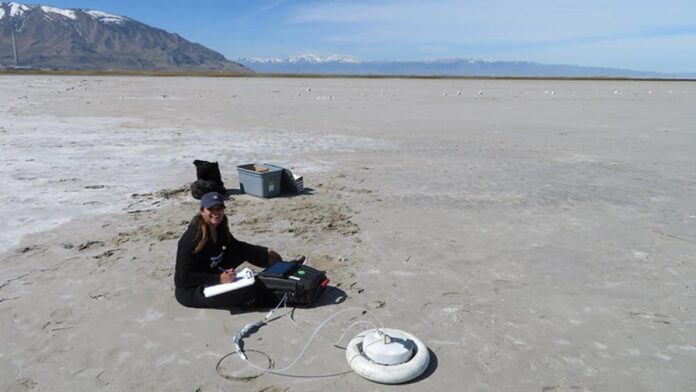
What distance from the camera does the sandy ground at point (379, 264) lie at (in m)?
3.44

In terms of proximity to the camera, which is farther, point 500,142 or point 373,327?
point 500,142

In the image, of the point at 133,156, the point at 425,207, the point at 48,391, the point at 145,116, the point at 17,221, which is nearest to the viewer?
the point at 48,391

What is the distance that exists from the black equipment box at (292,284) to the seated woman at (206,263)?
0.41 feet

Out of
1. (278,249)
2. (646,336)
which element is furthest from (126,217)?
(646,336)

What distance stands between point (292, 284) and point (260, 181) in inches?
144

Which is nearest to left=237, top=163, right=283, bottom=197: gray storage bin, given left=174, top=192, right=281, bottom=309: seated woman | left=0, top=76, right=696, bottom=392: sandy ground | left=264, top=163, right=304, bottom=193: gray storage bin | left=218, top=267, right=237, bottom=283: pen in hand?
Result: left=264, top=163, right=304, bottom=193: gray storage bin

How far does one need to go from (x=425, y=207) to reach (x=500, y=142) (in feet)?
24.2

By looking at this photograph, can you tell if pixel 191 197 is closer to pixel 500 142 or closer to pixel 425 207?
pixel 425 207

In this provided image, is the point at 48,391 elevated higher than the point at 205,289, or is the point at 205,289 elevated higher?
the point at 205,289

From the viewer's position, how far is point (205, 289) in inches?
159

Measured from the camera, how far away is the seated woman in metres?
4.00

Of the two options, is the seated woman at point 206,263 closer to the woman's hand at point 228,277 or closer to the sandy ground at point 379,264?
the woman's hand at point 228,277

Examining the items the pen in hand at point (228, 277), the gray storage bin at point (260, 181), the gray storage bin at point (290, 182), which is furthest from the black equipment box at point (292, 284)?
the gray storage bin at point (290, 182)

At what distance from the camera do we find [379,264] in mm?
5266
